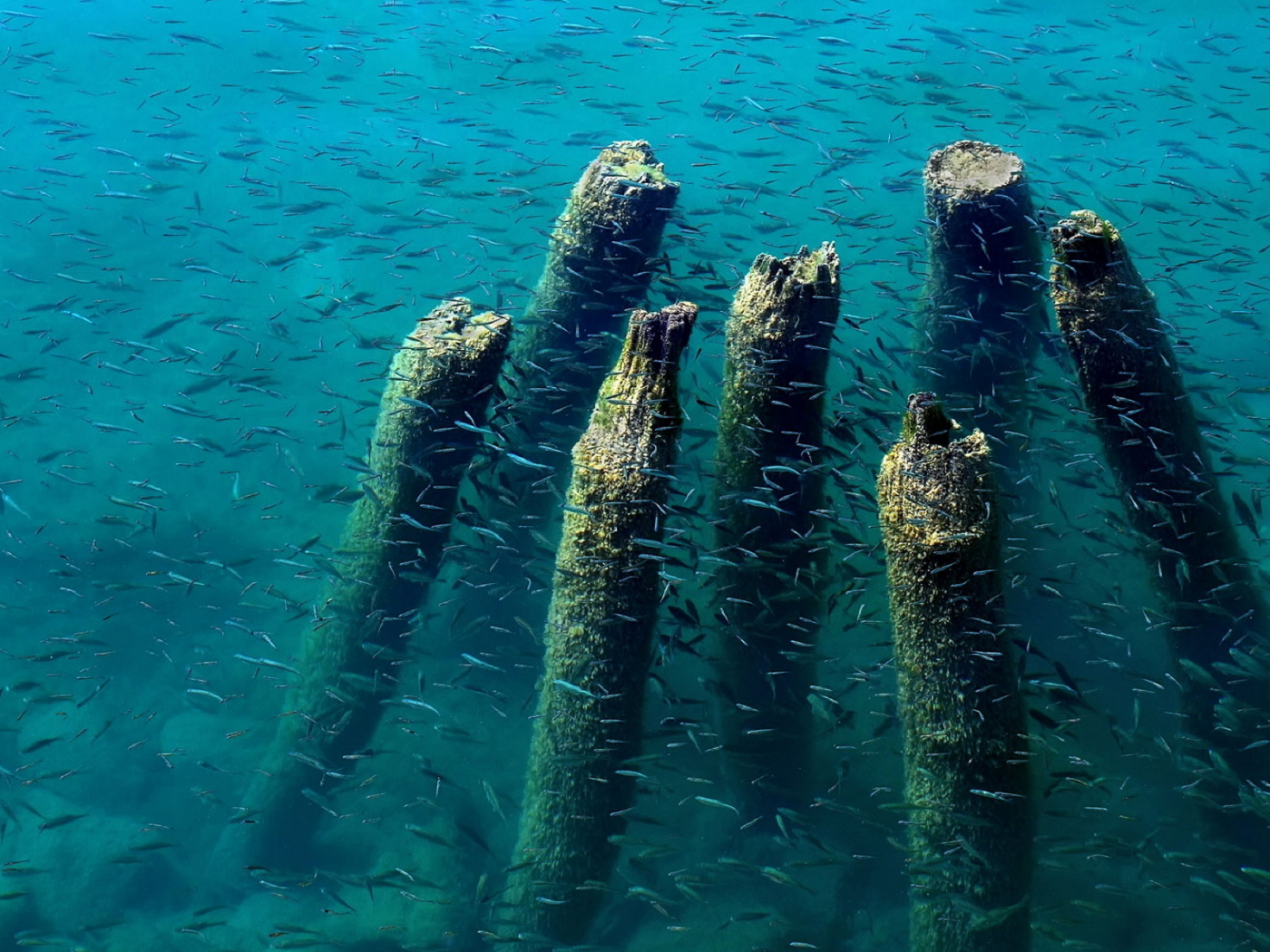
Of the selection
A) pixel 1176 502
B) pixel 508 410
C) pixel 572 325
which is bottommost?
pixel 508 410

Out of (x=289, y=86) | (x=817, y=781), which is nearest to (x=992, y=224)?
(x=817, y=781)

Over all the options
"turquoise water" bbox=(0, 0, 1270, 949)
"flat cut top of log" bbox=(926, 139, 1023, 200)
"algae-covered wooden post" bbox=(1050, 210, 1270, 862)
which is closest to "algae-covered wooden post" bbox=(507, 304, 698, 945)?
"turquoise water" bbox=(0, 0, 1270, 949)

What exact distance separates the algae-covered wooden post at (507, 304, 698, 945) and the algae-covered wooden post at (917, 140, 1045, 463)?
2.79 m

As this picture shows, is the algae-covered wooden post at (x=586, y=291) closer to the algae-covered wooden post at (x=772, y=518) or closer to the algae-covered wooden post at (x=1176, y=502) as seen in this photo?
the algae-covered wooden post at (x=772, y=518)

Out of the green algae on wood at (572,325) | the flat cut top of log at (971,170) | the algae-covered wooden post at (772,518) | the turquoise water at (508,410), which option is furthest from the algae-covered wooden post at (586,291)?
the flat cut top of log at (971,170)

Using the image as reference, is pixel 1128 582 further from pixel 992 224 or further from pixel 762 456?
pixel 762 456

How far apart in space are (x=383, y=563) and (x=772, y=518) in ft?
8.96

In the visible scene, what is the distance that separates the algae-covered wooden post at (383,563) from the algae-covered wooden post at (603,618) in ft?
3.82

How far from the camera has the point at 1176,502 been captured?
234 inches

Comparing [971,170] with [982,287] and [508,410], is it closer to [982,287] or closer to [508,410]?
[982,287]

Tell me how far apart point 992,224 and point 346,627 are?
560 centimetres

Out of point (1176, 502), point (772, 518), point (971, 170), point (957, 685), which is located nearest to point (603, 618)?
point (772, 518)

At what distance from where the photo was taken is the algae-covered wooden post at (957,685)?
180 inches

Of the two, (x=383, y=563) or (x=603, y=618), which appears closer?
(x=603, y=618)
